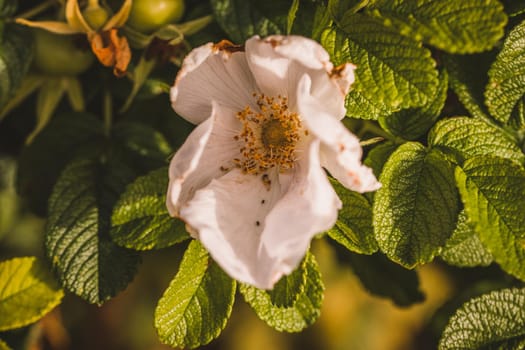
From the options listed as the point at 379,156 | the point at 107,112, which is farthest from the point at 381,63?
the point at 107,112

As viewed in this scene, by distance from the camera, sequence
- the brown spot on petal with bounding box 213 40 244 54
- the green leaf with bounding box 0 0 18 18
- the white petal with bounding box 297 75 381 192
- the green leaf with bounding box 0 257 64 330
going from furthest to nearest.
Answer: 1. the green leaf with bounding box 0 0 18 18
2. the green leaf with bounding box 0 257 64 330
3. the brown spot on petal with bounding box 213 40 244 54
4. the white petal with bounding box 297 75 381 192

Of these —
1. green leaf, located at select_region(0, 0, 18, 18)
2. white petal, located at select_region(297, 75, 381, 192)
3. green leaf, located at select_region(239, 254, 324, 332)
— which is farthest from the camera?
green leaf, located at select_region(0, 0, 18, 18)

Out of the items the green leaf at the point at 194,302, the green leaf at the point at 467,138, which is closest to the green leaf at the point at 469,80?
the green leaf at the point at 467,138

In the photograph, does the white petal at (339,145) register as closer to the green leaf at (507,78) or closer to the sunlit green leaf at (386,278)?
the green leaf at (507,78)

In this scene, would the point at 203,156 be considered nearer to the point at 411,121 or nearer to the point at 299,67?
the point at 299,67

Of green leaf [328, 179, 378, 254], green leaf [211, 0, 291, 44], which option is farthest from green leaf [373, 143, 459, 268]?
green leaf [211, 0, 291, 44]

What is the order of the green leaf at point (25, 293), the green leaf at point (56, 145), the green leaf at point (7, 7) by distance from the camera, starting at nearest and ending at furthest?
the green leaf at point (25, 293) → the green leaf at point (7, 7) → the green leaf at point (56, 145)

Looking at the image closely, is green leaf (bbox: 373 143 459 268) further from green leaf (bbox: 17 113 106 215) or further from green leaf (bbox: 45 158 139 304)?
green leaf (bbox: 17 113 106 215)

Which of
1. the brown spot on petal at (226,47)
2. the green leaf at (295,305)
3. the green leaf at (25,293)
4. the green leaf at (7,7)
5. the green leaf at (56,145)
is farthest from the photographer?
the green leaf at (56,145)
